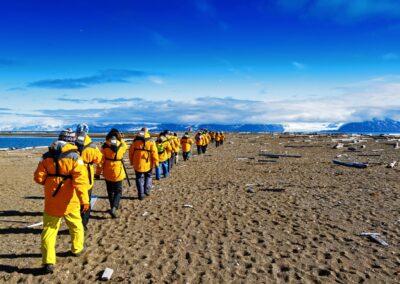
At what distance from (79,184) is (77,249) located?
171 centimetres

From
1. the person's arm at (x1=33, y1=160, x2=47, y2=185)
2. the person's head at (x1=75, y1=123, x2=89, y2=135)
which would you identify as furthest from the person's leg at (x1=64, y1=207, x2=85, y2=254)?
the person's head at (x1=75, y1=123, x2=89, y2=135)

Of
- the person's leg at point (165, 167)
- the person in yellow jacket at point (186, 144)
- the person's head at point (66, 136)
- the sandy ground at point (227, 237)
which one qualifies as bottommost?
the sandy ground at point (227, 237)

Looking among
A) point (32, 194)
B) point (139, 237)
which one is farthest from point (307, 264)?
point (32, 194)

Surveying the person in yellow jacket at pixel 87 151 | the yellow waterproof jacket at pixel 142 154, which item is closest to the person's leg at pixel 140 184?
the yellow waterproof jacket at pixel 142 154

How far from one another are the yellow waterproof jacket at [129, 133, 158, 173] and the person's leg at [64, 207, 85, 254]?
535cm

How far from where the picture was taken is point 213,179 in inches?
725

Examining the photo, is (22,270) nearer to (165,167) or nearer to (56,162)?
(56,162)

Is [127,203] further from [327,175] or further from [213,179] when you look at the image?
[327,175]

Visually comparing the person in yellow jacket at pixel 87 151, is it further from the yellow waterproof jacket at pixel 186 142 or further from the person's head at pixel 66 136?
the yellow waterproof jacket at pixel 186 142

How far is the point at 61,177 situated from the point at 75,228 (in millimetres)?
1290

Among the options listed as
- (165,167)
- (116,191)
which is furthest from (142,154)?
(165,167)

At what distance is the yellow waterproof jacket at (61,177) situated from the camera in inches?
256

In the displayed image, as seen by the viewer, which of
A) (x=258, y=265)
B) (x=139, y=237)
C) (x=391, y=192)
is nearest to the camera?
(x=258, y=265)

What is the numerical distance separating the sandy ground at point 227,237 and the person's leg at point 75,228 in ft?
0.83
